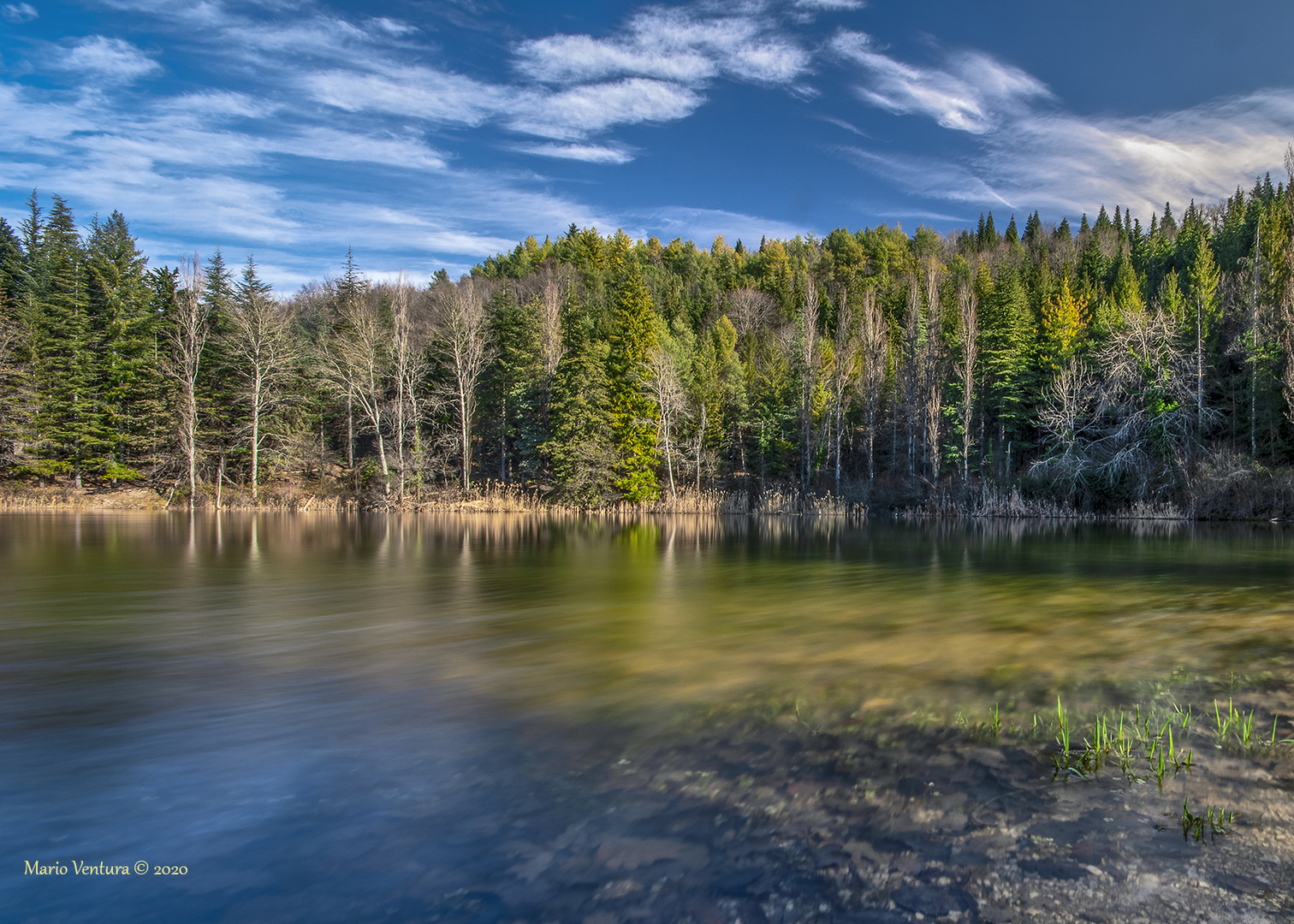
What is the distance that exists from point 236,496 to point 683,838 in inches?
1823

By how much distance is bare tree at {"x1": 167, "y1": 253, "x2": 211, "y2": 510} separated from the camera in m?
41.4

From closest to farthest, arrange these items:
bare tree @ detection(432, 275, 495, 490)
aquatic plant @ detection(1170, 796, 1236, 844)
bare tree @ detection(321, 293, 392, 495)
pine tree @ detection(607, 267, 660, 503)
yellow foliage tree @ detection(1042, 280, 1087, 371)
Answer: aquatic plant @ detection(1170, 796, 1236, 844) < pine tree @ detection(607, 267, 660, 503) < bare tree @ detection(321, 293, 392, 495) < bare tree @ detection(432, 275, 495, 490) < yellow foliage tree @ detection(1042, 280, 1087, 371)

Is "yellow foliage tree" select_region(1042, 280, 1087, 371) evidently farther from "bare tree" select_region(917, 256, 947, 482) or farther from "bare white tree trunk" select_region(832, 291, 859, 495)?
"bare white tree trunk" select_region(832, 291, 859, 495)

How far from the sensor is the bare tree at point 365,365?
135ft

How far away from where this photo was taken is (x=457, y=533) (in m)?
27.5

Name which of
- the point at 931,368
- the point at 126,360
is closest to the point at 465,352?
the point at 126,360

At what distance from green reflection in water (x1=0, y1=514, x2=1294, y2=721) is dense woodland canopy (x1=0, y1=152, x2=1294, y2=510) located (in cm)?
1725

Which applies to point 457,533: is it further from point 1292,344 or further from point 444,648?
point 1292,344

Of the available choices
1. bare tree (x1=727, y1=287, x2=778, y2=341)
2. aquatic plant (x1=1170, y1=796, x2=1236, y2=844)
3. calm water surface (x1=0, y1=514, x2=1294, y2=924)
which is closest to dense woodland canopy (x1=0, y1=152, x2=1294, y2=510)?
bare tree (x1=727, y1=287, x2=778, y2=341)

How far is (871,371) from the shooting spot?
171 ft

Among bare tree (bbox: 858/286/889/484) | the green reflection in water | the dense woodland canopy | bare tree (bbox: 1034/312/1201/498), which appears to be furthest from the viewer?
bare tree (bbox: 858/286/889/484)

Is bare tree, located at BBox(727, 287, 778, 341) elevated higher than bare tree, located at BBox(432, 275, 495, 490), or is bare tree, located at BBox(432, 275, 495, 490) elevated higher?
bare tree, located at BBox(727, 287, 778, 341)

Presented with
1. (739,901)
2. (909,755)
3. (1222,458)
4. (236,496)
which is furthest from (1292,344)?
(236,496)

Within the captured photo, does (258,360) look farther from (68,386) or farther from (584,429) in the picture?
(584,429)
